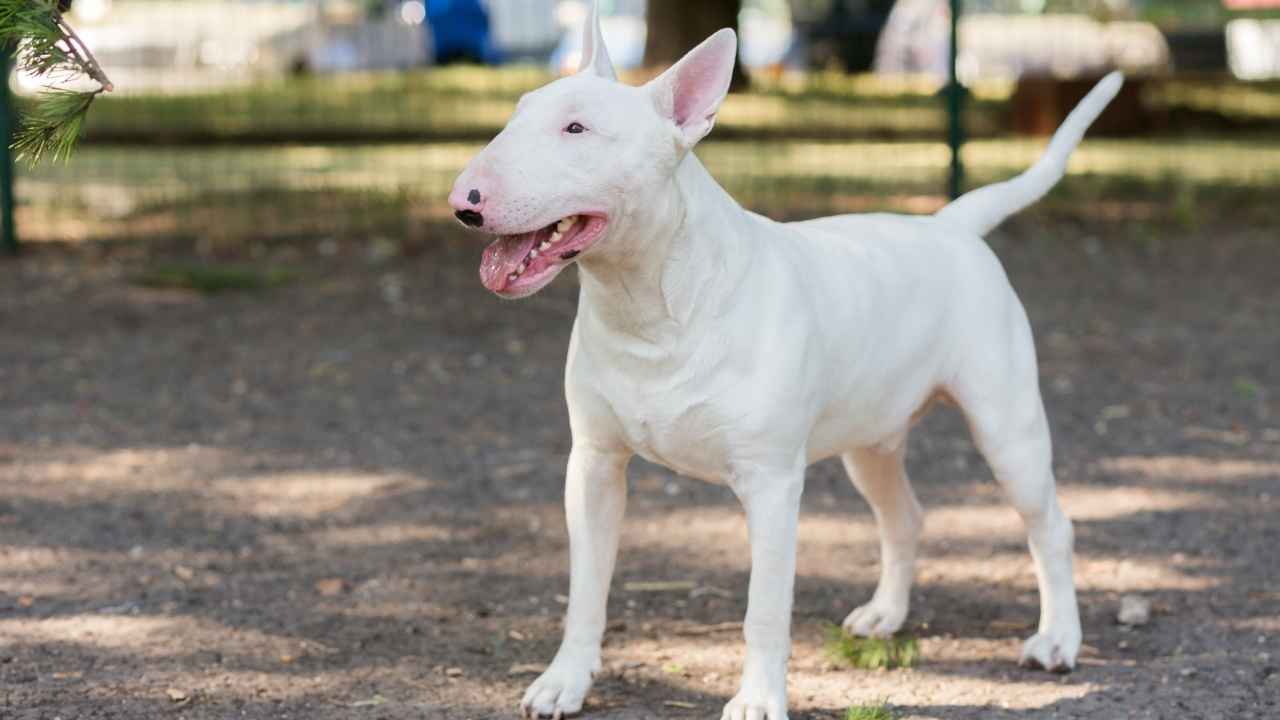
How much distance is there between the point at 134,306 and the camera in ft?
27.8

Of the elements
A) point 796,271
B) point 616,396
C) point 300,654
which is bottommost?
point 300,654

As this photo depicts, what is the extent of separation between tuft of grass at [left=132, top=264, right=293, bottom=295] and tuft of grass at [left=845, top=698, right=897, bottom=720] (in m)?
5.63

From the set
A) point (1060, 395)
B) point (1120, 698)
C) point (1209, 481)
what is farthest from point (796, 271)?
point (1060, 395)

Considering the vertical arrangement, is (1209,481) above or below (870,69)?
below

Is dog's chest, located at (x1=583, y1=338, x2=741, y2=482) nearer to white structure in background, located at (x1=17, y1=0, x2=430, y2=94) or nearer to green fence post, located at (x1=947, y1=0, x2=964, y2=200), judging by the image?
green fence post, located at (x1=947, y1=0, x2=964, y2=200)

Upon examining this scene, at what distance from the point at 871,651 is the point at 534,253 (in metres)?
1.59

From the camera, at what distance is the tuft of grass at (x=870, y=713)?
12.5 ft

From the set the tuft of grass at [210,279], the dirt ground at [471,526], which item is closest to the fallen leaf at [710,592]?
the dirt ground at [471,526]

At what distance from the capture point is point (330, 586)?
488 centimetres

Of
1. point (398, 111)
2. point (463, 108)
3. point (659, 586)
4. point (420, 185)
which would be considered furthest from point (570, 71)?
point (659, 586)

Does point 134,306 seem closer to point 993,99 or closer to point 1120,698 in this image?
point 1120,698

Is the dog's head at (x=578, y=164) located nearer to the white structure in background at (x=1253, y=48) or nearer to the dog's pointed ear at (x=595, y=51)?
the dog's pointed ear at (x=595, y=51)

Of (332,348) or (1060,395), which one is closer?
(1060,395)

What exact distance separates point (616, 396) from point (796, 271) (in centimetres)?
48
